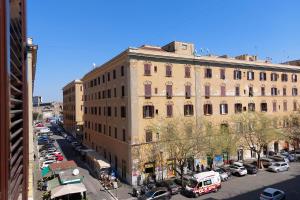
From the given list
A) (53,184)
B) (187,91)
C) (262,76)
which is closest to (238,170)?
(187,91)

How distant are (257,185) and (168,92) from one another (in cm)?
1707

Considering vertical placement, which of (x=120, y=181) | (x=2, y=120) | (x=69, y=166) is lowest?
(x=120, y=181)

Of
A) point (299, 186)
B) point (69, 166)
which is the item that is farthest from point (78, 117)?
point (299, 186)

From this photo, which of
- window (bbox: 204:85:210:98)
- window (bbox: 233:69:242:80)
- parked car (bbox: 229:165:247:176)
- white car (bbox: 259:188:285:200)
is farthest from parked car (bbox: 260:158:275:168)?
white car (bbox: 259:188:285:200)

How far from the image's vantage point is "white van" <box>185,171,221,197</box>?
2938cm

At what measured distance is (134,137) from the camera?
3441 centimetres

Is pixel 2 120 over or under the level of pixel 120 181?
over

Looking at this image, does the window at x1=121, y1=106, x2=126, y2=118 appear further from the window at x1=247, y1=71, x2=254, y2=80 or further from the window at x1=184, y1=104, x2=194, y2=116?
the window at x1=247, y1=71, x2=254, y2=80

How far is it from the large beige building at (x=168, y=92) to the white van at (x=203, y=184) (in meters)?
7.24

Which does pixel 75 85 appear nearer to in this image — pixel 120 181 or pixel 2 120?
pixel 120 181

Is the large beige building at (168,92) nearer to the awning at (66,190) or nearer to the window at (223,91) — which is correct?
the window at (223,91)

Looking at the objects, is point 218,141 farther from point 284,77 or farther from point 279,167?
point 284,77

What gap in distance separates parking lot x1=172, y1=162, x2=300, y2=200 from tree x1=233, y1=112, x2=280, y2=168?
4763 mm

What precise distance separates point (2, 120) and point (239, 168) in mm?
39225
